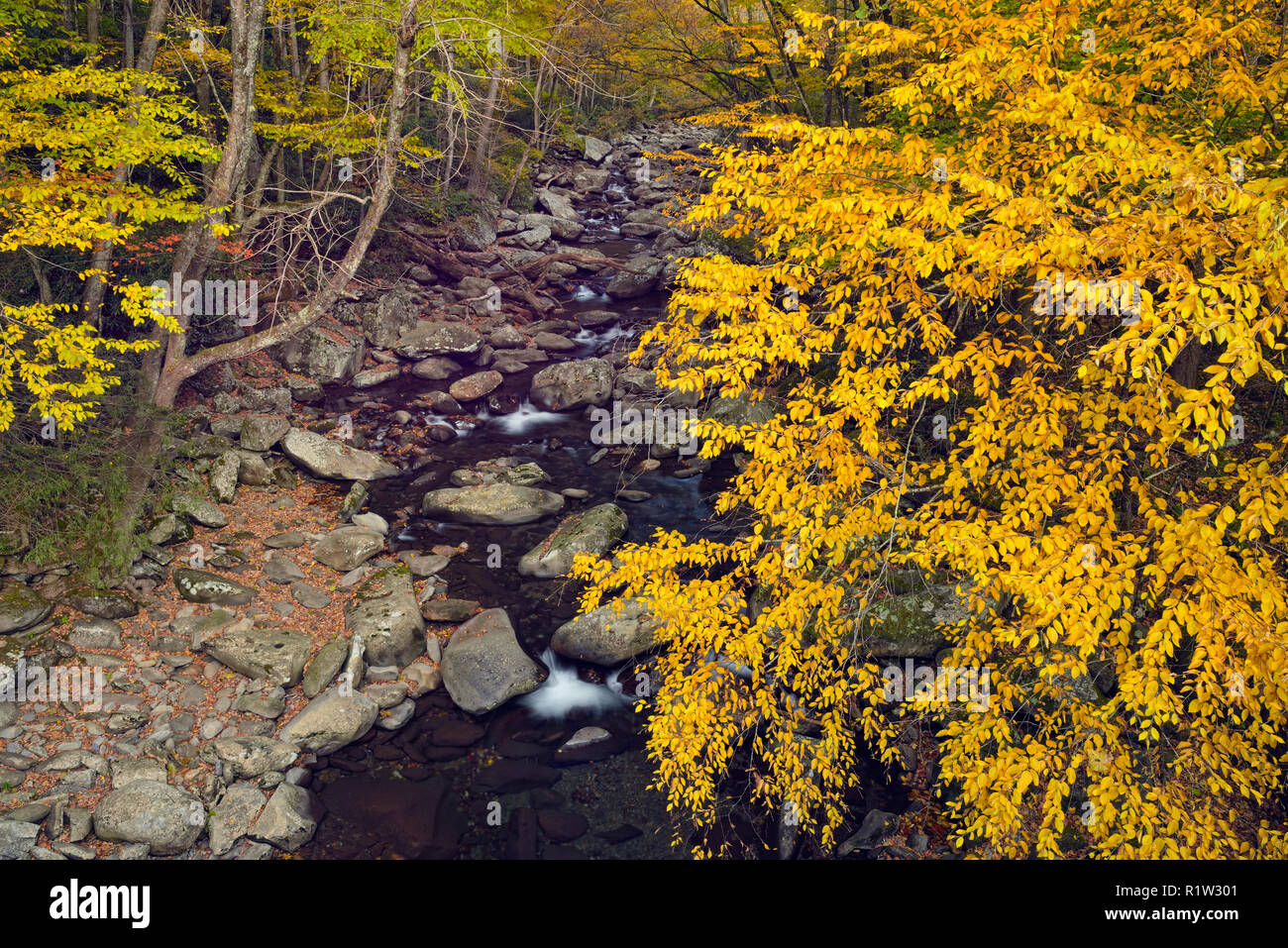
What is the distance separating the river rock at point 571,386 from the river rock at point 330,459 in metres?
4.18

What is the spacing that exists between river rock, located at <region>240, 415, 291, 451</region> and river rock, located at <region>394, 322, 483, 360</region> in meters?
4.79

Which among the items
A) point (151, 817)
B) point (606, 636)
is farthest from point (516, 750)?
point (151, 817)

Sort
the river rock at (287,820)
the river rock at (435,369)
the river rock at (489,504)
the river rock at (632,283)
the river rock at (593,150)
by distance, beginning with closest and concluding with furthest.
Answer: the river rock at (287,820) → the river rock at (489,504) → the river rock at (435,369) → the river rock at (632,283) → the river rock at (593,150)

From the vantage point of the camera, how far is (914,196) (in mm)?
5766

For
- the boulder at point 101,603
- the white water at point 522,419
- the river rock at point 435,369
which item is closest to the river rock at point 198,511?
the boulder at point 101,603

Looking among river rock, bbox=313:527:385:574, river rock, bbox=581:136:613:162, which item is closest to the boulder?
river rock, bbox=313:527:385:574

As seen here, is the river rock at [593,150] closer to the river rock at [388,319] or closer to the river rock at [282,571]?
the river rock at [388,319]

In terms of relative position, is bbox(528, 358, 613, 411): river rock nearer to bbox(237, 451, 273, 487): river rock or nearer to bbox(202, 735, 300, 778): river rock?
bbox(237, 451, 273, 487): river rock

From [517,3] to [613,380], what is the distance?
33.5 ft

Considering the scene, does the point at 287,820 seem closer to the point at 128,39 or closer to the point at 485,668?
the point at 485,668

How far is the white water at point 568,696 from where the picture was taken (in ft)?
30.8

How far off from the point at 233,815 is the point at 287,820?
1.66ft

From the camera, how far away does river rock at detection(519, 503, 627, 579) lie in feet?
37.9
